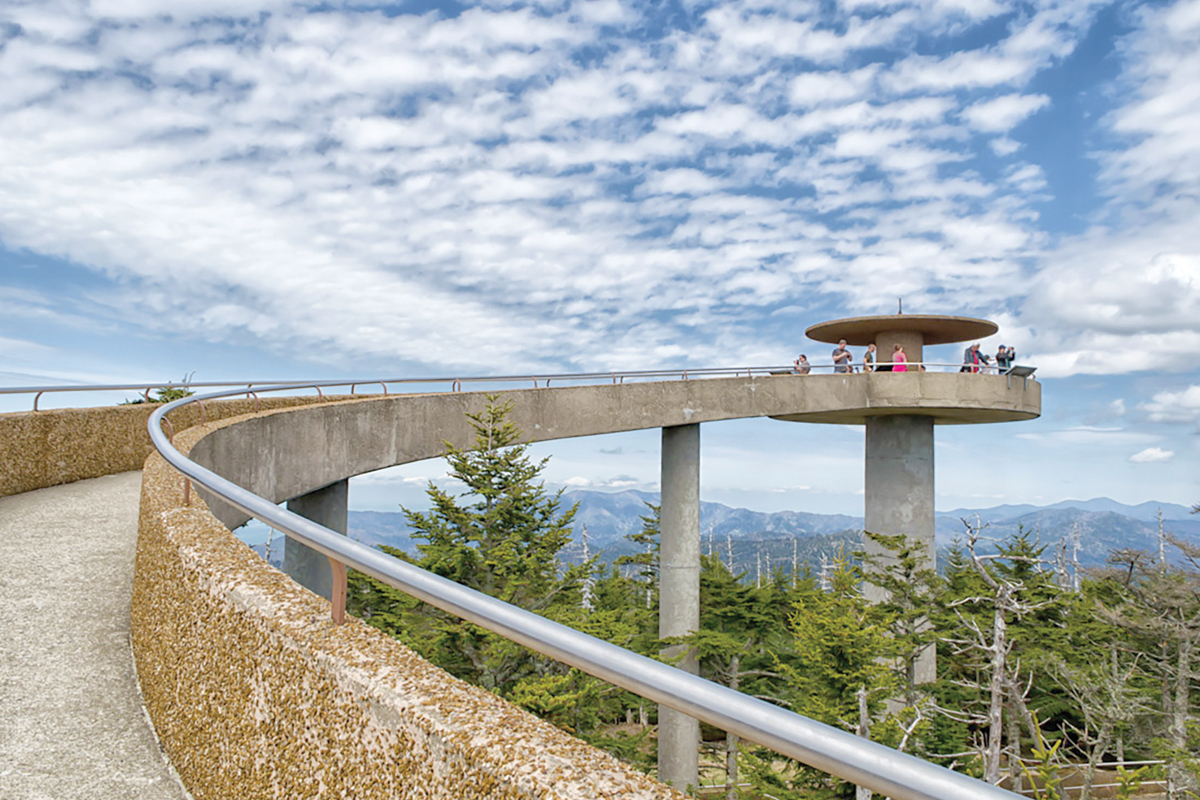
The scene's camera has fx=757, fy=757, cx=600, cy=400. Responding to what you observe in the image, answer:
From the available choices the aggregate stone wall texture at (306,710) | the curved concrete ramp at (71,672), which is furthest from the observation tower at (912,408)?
the aggregate stone wall texture at (306,710)

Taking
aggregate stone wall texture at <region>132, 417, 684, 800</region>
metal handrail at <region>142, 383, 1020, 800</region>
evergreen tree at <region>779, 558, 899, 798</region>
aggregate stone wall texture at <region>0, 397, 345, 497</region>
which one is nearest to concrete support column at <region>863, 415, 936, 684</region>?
evergreen tree at <region>779, 558, 899, 798</region>

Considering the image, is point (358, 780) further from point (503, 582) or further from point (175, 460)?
point (503, 582)

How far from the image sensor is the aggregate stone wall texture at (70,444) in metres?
10.9

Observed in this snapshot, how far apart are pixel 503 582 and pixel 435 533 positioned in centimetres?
211

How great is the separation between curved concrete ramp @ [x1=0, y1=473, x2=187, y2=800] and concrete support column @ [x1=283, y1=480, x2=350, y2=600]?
6.49 metres

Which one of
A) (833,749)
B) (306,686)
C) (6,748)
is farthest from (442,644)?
(833,749)

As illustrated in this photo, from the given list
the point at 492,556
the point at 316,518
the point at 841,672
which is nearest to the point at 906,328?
the point at 841,672

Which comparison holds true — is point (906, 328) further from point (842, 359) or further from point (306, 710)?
point (306, 710)

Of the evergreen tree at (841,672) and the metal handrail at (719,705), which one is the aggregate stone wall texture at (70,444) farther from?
the evergreen tree at (841,672)

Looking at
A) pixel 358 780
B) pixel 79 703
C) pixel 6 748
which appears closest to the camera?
pixel 358 780

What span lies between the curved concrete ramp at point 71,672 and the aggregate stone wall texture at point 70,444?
265cm

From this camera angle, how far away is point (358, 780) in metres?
2.51

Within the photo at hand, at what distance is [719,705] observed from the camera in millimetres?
1514

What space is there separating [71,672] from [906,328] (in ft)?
82.6
